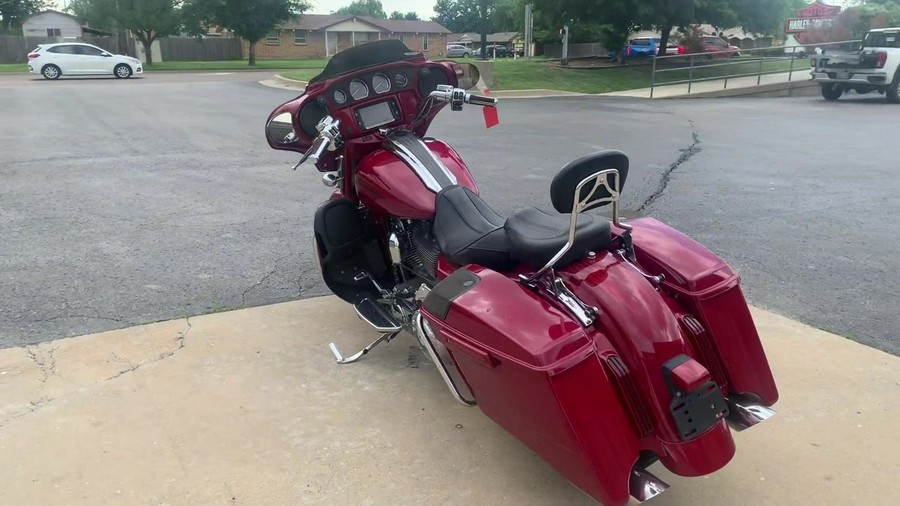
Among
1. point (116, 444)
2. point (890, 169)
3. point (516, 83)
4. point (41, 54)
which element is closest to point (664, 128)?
point (890, 169)

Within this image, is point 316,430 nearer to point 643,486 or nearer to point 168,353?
point 168,353

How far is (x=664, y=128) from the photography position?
39.3ft

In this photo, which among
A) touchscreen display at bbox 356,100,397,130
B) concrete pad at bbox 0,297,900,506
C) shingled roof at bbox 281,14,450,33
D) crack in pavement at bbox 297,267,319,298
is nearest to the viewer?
concrete pad at bbox 0,297,900,506

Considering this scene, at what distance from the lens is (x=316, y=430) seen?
3.01 meters

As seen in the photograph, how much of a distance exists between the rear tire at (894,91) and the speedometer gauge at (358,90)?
679 inches

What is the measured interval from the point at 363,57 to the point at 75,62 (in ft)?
87.7

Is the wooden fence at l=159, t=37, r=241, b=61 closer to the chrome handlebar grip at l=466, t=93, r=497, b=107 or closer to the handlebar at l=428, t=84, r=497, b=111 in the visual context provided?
the handlebar at l=428, t=84, r=497, b=111

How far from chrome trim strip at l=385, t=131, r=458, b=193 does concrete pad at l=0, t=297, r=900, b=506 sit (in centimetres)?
100

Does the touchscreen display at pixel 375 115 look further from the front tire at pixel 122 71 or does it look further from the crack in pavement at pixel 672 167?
the front tire at pixel 122 71

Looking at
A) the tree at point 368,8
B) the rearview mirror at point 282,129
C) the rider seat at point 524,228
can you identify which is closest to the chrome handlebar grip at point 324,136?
the rearview mirror at point 282,129

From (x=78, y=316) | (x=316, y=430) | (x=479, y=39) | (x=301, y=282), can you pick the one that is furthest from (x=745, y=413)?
(x=479, y=39)

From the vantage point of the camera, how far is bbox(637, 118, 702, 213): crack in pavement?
22.4ft

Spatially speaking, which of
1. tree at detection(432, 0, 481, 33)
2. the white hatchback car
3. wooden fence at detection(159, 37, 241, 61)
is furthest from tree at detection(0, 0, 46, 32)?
tree at detection(432, 0, 481, 33)

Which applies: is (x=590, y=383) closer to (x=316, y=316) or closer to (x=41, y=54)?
(x=316, y=316)
